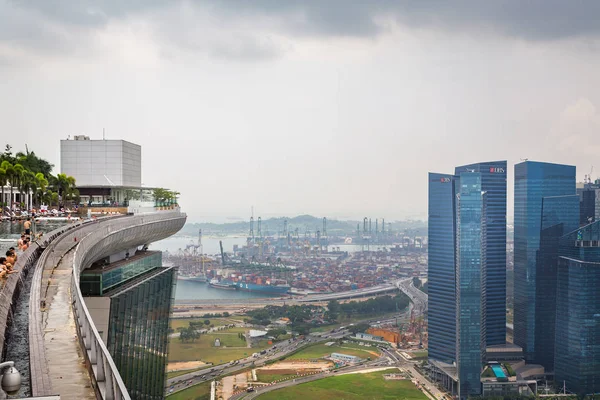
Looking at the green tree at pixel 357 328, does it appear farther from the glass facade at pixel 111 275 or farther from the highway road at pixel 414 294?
the glass facade at pixel 111 275

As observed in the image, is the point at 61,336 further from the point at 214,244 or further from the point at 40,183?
the point at 214,244

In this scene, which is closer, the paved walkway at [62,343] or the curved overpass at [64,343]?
the curved overpass at [64,343]

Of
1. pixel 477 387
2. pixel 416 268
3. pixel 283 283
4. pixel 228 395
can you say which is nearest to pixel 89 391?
pixel 228 395

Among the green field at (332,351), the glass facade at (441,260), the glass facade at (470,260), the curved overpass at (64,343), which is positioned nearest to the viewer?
the curved overpass at (64,343)

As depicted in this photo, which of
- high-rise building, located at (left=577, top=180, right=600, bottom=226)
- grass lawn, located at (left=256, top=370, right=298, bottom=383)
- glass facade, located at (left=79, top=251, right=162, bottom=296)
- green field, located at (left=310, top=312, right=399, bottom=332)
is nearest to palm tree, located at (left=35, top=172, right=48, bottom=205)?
glass facade, located at (left=79, top=251, right=162, bottom=296)

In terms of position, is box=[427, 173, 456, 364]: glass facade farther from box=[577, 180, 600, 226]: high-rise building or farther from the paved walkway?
the paved walkway

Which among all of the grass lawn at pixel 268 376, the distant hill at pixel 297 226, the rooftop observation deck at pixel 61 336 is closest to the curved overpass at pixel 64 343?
the rooftop observation deck at pixel 61 336

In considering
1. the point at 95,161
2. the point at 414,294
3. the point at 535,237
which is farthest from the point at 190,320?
the point at 535,237
